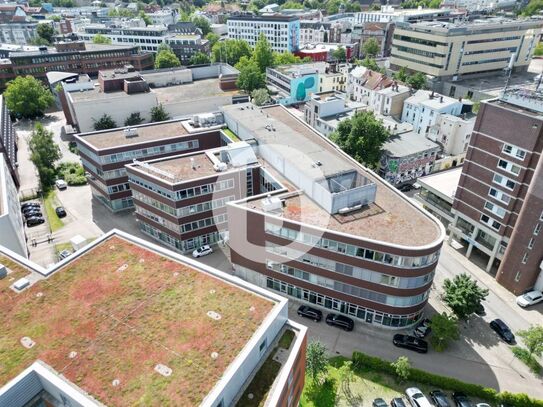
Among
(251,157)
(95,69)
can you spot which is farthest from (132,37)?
(251,157)

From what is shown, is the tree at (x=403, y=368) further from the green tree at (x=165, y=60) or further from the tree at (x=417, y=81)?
the green tree at (x=165, y=60)

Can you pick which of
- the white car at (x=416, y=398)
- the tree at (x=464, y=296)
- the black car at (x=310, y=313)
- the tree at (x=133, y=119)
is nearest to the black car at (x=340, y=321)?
the black car at (x=310, y=313)

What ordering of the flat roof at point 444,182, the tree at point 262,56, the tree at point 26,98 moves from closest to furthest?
the flat roof at point 444,182, the tree at point 26,98, the tree at point 262,56

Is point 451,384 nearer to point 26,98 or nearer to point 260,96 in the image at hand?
point 260,96

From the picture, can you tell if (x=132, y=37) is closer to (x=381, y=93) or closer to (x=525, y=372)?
(x=381, y=93)

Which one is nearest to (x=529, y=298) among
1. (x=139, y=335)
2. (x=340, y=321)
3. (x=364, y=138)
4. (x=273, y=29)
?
(x=340, y=321)

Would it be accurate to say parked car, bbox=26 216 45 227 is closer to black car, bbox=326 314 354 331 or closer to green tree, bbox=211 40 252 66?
black car, bbox=326 314 354 331
